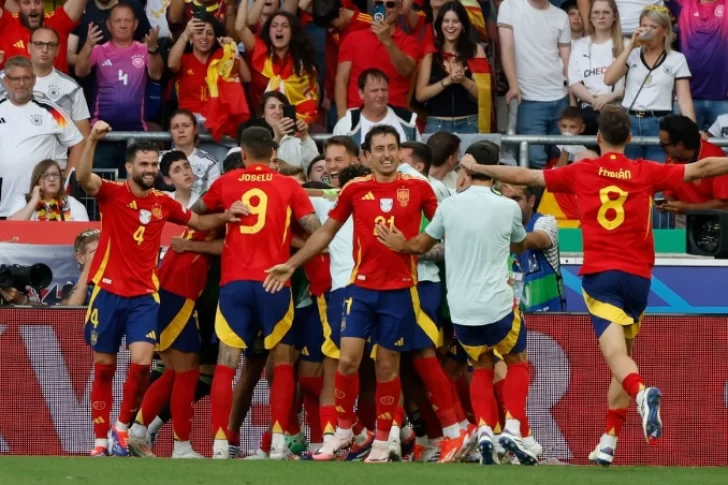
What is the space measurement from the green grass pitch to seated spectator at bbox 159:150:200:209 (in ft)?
11.8

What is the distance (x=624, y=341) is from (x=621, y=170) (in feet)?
3.73

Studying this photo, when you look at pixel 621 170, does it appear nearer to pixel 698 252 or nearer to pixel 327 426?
pixel 698 252

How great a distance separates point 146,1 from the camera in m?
17.5

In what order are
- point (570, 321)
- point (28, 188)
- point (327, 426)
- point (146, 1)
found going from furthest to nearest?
1. point (146, 1)
2. point (28, 188)
3. point (570, 321)
4. point (327, 426)

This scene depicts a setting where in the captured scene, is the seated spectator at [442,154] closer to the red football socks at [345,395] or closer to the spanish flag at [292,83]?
the red football socks at [345,395]

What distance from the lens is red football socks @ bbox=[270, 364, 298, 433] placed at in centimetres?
1183

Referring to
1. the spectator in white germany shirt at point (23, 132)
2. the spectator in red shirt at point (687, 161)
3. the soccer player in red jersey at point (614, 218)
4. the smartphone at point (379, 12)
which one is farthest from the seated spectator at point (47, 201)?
the spectator in red shirt at point (687, 161)

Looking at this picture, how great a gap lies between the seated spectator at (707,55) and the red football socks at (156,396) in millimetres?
6767

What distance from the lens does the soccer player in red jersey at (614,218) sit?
11.0m

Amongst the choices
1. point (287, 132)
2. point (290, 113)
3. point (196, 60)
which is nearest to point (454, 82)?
point (290, 113)

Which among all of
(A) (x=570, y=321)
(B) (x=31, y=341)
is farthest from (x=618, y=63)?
(B) (x=31, y=341)

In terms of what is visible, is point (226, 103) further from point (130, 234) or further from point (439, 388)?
point (439, 388)

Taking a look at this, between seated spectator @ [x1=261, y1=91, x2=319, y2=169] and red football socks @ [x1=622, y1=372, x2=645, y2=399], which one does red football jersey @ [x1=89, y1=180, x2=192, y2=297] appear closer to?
seated spectator @ [x1=261, y1=91, x2=319, y2=169]

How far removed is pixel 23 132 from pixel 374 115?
334 centimetres
